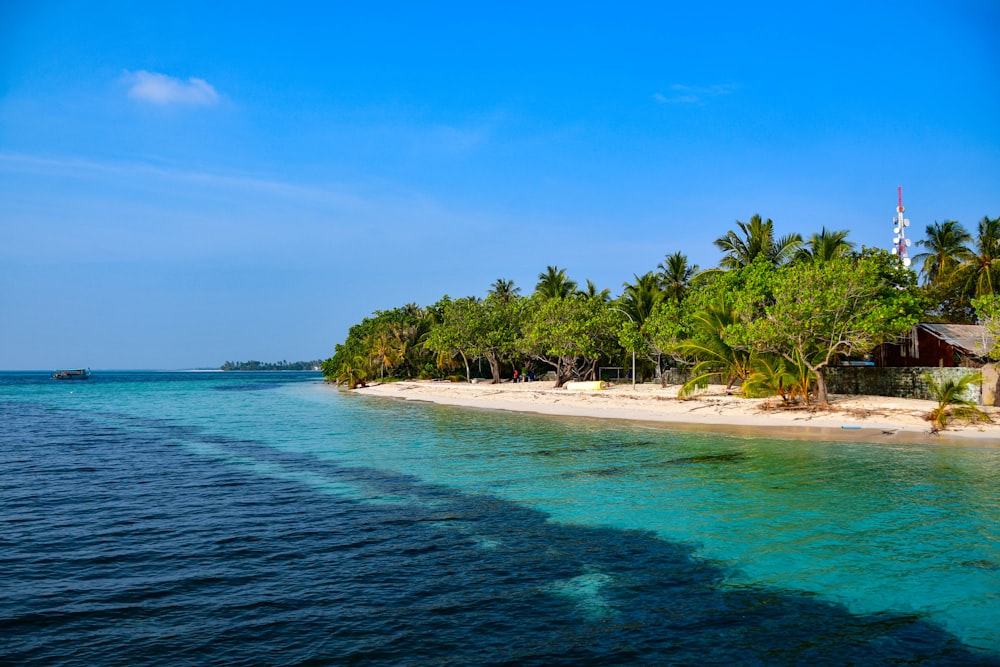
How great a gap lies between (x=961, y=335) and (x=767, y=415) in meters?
13.1

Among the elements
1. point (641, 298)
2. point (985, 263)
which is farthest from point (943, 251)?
point (641, 298)

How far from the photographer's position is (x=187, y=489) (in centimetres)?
1547

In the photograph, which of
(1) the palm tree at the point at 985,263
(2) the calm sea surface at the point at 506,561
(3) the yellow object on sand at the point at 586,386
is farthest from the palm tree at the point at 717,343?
(1) the palm tree at the point at 985,263

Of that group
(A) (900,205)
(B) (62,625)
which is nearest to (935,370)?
(B) (62,625)

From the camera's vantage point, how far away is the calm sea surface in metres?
6.74

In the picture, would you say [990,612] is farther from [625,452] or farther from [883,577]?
[625,452]

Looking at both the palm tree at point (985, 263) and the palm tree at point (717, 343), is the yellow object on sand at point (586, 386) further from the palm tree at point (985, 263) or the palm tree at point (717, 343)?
the palm tree at point (985, 263)

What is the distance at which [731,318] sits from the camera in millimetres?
35750

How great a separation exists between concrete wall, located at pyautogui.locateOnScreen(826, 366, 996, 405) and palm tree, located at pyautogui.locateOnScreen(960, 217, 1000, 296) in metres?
20.3

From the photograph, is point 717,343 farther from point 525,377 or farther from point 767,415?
point 525,377

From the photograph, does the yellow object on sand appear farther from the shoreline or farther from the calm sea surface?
the calm sea surface

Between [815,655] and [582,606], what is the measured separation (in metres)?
2.46

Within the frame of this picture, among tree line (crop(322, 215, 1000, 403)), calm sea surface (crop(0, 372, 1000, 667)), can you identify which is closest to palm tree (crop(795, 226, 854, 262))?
tree line (crop(322, 215, 1000, 403))

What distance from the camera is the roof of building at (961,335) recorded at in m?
32.4
